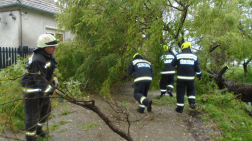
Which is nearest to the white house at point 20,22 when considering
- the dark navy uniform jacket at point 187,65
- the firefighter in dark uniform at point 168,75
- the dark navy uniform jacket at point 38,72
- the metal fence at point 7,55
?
the metal fence at point 7,55

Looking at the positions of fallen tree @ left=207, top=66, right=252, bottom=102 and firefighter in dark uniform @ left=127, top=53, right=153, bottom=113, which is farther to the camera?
fallen tree @ left=207, top=66, right=252, bottom=102

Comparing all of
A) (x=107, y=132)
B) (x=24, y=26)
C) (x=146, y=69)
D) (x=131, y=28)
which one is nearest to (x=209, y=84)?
(x=146, y=69)

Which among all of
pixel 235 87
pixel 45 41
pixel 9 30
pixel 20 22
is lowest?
pixel 235 87

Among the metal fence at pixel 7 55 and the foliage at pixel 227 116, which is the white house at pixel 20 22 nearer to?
the metal fence at pixel 7 55

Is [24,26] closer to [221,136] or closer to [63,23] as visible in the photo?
[63,23]

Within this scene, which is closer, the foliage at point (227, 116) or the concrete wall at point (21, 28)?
the foliage at point (227, 116)

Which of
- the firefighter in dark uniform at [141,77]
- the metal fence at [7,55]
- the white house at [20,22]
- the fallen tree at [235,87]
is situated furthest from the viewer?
the white house at [20,22]

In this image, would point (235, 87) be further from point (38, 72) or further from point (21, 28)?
point (21, 28)

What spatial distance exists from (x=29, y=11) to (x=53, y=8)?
165cm

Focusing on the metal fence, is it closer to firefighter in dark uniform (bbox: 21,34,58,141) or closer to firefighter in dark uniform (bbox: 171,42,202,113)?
firefighter in dark uniform (bbox: 21,34,58,141)

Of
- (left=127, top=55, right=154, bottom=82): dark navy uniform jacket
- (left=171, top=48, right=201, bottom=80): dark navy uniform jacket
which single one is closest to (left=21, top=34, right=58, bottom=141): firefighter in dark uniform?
(left=127, top=55, right=154, bottom=82): dark navy uniform jacket

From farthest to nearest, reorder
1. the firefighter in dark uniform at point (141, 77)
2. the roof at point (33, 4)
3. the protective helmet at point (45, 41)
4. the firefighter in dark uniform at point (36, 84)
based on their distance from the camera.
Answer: the roof at point (33, 4) → the firefighter in dark uniform at point (141, 77) → the protective helmet at point (45, 41) → the firefighter in dark uniform at point (36, 84)

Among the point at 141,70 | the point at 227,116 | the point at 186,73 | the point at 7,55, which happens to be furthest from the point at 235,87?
the point at 7,55

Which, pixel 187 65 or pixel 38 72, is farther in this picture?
pixel 187 65
